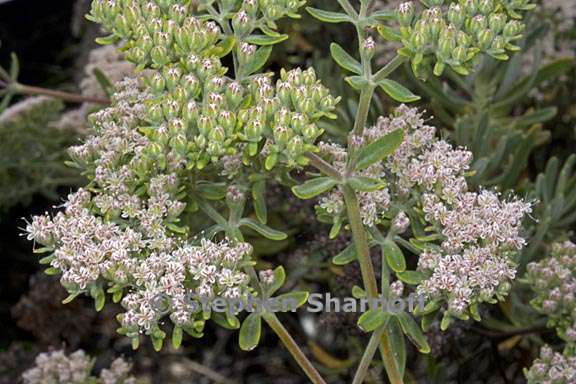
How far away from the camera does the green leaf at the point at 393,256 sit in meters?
1.30

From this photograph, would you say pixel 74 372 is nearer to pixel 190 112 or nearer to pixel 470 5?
pixel 190 112

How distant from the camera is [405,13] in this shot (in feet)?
4.18

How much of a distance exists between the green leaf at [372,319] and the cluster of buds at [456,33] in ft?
1.13

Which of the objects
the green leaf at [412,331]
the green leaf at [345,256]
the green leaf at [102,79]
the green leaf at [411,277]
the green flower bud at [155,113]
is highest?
the green flower bud at [155,113]

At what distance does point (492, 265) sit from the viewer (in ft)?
4.15

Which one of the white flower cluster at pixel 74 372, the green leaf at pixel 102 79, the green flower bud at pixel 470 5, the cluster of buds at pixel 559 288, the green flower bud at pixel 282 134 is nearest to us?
the green flower bud at pixel 282 134

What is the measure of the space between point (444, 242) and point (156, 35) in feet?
1.60

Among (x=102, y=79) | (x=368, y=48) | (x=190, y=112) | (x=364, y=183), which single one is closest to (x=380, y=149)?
(x=364, y=183)

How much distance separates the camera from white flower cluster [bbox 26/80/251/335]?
47.6 inches

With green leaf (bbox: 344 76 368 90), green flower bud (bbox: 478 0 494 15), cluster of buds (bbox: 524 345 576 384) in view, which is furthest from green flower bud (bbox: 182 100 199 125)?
cluster of buds (bbox: 524 345 576 384)

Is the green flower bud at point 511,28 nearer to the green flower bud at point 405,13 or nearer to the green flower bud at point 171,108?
the green flower bud at point 405,13

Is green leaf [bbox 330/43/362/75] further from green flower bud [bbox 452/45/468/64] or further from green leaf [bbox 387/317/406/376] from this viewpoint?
green leaf [bbox 387/317/406/376]

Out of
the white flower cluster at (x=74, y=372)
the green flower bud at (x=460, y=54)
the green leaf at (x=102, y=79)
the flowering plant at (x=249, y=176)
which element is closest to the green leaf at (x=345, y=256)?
the flowering plant at (x=249, y=176)

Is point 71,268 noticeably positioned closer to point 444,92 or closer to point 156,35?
point 156,35
